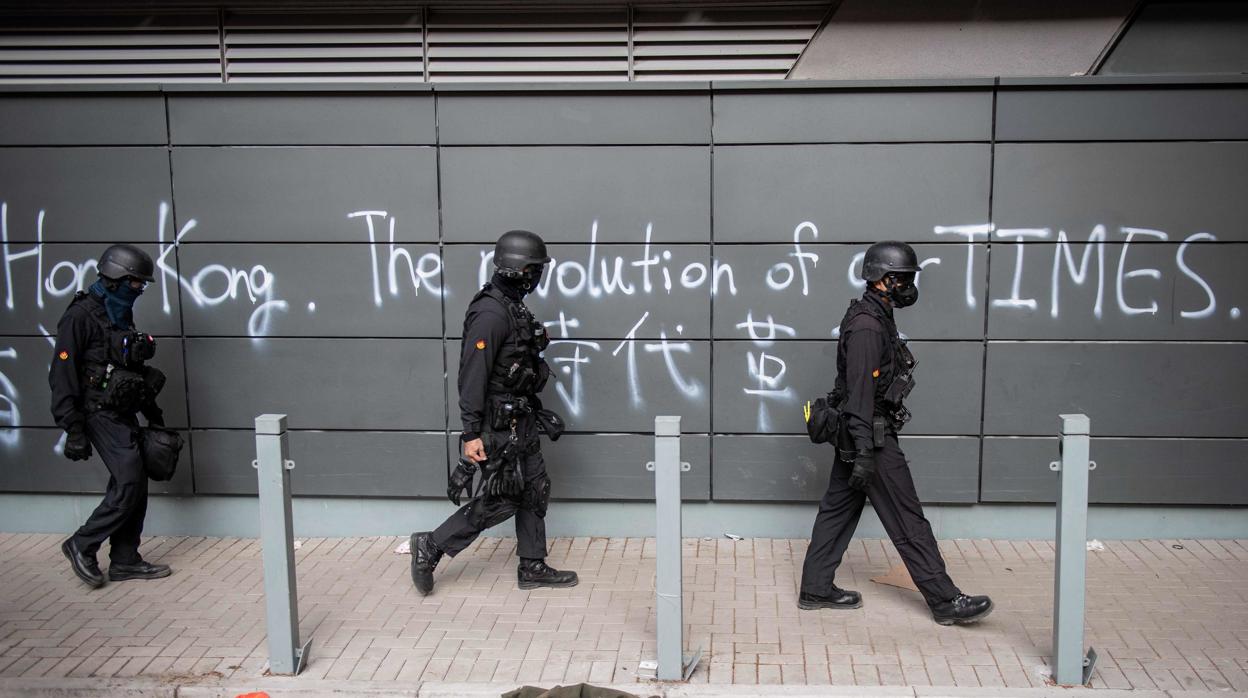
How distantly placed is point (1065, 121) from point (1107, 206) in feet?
2.03

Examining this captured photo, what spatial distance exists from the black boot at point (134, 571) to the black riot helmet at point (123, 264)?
5.88 ft

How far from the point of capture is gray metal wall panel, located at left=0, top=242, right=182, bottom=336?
6312 mm

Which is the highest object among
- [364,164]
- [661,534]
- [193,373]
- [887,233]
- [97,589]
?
[364,164]

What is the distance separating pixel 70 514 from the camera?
6562 millimetres

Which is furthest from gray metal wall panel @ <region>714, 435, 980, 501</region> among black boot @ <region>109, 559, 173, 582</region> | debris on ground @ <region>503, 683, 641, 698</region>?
black boot @ <region>109, 559, 173, 582</region>

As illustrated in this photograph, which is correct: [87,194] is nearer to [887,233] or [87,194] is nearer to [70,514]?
[70,514]

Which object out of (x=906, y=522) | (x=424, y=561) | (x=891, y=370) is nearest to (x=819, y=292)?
(x=891, y=370)

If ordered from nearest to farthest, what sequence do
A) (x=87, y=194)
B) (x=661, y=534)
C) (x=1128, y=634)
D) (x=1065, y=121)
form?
(x=661, y=534) → (x=1128, y=634) → (x=1065, y=121) → (x=87, y=194)

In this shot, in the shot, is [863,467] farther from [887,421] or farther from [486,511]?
[486,511]

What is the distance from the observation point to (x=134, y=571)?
18.6 feet

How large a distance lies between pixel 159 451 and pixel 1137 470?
6.32 metres

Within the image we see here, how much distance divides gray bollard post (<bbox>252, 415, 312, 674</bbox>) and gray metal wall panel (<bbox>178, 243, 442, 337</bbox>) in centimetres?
198

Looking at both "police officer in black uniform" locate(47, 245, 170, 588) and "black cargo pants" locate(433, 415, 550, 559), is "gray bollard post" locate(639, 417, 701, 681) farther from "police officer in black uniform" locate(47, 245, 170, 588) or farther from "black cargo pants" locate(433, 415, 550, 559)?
"police officer in black uniform" locate(47, 245, 170, 588)

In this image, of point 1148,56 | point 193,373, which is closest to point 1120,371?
point 1148,56
